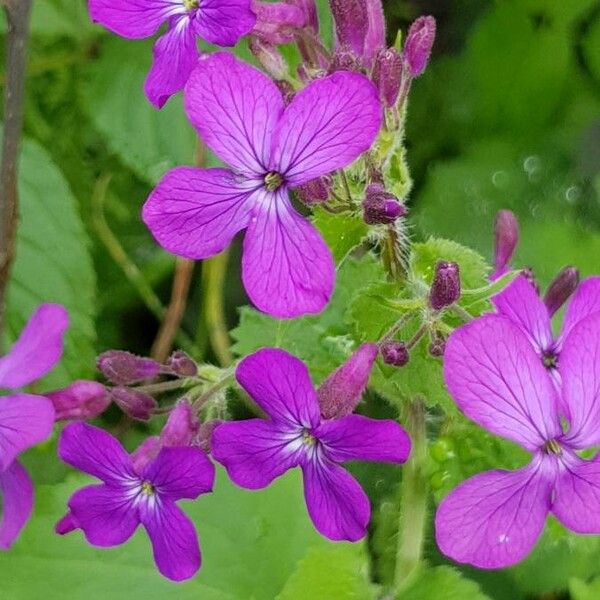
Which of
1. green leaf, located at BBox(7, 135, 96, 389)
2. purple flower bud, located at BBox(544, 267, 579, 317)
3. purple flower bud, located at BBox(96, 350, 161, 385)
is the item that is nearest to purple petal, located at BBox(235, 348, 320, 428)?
purple flower bud, located at BBox(96, 350, 161, 385)

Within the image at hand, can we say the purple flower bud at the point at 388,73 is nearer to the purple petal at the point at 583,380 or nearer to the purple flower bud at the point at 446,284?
the purple flower bud at the point at 446,284

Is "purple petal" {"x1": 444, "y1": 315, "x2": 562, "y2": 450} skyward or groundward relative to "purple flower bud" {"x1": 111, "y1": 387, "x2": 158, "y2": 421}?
skyward

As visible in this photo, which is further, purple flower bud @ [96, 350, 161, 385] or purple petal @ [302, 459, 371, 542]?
purple flower bud @ [96, 350, 161, 385]

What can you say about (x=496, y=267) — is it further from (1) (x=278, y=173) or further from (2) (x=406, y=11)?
(2) (x=406, y=11)

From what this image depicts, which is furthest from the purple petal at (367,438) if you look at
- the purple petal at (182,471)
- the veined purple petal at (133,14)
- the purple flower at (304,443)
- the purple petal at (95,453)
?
the veined purple petal at (133,14)

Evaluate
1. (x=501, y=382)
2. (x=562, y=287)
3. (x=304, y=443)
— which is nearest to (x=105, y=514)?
(x=304, y=443)

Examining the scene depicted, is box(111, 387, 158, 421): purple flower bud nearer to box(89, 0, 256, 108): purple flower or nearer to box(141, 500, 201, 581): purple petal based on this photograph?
box(141, 500, 201, 581): purple petal
